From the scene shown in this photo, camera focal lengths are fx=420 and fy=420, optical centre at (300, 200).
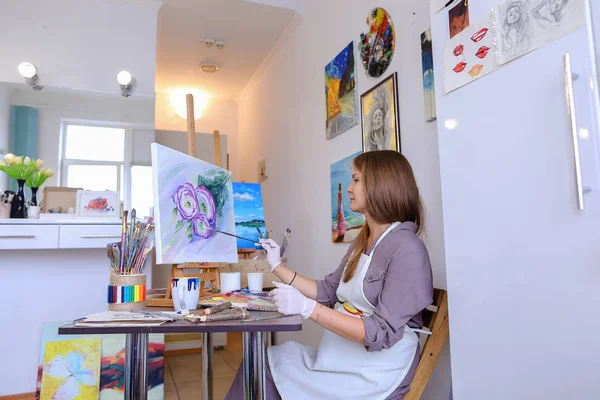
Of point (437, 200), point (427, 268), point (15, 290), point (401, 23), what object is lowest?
point (15, 290)

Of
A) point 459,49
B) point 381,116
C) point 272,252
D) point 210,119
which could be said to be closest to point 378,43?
point 381,116

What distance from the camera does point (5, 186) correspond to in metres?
2.62

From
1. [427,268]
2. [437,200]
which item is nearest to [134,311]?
[427,268]

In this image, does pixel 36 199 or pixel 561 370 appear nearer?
pixel 561 370

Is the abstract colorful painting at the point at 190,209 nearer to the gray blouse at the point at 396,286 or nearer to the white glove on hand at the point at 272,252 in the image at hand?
the white glove on hand at the point at 272,252

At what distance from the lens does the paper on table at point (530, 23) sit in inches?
31.2

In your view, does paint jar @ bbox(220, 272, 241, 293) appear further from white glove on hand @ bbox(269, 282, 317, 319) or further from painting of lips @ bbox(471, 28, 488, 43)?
painting of lips @ bbox(471, 28, 488, 43)

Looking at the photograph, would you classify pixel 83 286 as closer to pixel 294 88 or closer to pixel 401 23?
pixel 294 88

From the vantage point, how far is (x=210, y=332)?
3.39 ft

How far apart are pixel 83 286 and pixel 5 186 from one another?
30.8 inches

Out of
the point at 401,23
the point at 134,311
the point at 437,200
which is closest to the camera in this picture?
the point at 134,311

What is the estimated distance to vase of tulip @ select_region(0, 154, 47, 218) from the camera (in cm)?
254

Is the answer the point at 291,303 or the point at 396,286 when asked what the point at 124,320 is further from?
the point at 396,286

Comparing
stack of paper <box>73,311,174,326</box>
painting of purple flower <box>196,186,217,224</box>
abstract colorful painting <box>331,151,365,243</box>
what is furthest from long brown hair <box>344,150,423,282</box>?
abstract colorful painting <box>331,151,365,243</box>
